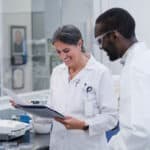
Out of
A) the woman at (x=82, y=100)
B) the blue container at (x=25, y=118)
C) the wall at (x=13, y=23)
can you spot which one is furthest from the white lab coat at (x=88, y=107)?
the wall at (x=13, y=23)

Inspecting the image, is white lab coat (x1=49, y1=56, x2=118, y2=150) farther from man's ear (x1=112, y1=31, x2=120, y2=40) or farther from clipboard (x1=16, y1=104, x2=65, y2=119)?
man's ear (x1=112, y1=31, x2=120, y2=40)

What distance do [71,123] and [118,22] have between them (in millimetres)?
657

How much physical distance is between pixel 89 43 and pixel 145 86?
2.43 metres

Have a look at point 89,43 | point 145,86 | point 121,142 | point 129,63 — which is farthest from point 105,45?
point 89,43

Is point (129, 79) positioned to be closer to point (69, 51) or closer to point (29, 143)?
point (69, 51)

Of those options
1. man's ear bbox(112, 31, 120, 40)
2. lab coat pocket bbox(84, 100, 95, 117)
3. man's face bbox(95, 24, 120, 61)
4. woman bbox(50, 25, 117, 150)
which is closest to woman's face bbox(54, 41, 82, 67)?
woman bbox(50, 25, 117, 150)

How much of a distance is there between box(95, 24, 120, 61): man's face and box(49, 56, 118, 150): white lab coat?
1.50ft

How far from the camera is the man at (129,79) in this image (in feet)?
4.87

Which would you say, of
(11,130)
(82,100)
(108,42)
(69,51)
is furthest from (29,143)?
(108,42)

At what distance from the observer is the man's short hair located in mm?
1678

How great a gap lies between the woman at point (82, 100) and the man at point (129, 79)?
47 cm

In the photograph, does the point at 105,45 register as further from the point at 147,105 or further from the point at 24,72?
the point at 24,72

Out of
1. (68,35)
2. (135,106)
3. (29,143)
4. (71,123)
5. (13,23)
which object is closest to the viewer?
(135,106)

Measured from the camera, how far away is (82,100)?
7.13 ft
